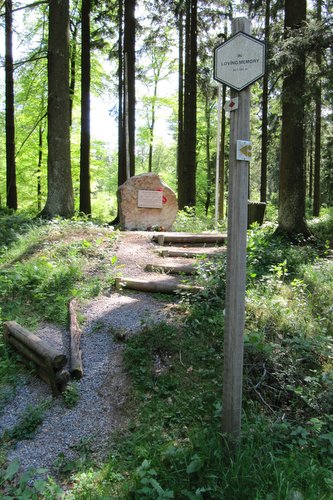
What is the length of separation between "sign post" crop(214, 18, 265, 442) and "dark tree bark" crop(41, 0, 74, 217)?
28.5 feet

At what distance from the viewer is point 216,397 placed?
387 cm

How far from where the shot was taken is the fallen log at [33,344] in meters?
4.13

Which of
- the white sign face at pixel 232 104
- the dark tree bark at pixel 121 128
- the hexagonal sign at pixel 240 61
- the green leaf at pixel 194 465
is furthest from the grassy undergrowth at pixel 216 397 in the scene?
the dark tree bark at pixel 121 128

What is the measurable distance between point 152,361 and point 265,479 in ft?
6.15

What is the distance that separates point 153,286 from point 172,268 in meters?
1.00

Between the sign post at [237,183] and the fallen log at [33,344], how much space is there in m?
1.82

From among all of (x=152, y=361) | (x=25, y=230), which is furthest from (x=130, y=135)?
(x=152, y=361)

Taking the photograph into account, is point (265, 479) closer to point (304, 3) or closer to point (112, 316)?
point (112, 316)

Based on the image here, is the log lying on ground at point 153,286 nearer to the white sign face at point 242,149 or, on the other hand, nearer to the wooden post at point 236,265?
the wooden post at point 236,265

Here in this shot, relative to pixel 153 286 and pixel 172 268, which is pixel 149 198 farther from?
pixel 153 286

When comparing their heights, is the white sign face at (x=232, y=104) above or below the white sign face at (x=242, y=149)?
above

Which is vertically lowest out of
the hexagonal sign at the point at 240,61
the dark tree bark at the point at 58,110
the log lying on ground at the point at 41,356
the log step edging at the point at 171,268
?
the log lying on ground at the point at 41,356

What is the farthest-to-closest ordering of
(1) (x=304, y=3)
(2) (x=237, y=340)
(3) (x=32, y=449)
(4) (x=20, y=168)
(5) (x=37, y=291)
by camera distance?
(4) (x=20, y=168)
(1) (x=304, y=3)
(5) (x=37, y=291)
(3) (x=32, y=449)
(2) (x=237, y=340)

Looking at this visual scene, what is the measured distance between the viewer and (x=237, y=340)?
3.01 meters
